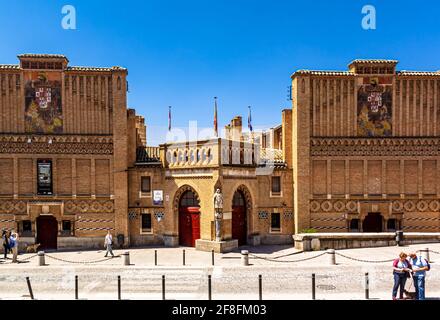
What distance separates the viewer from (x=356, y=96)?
2655 centimetres

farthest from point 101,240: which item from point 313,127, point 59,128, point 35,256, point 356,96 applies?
point 356,96

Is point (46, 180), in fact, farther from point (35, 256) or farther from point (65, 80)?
point (65, 80)

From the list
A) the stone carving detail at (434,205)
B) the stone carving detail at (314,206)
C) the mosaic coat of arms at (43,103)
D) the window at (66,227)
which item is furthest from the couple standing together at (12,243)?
the stone carving detail at (434,205)

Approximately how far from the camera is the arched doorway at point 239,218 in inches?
1024

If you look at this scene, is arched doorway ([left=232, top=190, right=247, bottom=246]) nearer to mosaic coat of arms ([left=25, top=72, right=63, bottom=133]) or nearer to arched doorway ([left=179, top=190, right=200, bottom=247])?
arched doorway ([left=179, top=190, right=200, bottom=247])

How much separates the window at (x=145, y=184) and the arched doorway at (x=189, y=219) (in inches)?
101

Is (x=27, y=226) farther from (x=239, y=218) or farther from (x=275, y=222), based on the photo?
(x=275, y=222)

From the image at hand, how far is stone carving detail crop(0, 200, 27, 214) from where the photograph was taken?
25344 mm

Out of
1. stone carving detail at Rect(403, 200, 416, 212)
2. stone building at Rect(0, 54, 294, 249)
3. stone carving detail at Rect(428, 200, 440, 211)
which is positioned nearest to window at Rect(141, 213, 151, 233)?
stone building at Rect(0, 54, 294, 249)

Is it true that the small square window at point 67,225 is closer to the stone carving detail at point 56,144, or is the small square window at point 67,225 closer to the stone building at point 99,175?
the stone building at point 99,175

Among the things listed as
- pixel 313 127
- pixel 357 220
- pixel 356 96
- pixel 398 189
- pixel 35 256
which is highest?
pixel 356 96

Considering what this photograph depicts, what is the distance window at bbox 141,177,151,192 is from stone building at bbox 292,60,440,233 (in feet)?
34.8

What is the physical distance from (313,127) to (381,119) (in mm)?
4989
